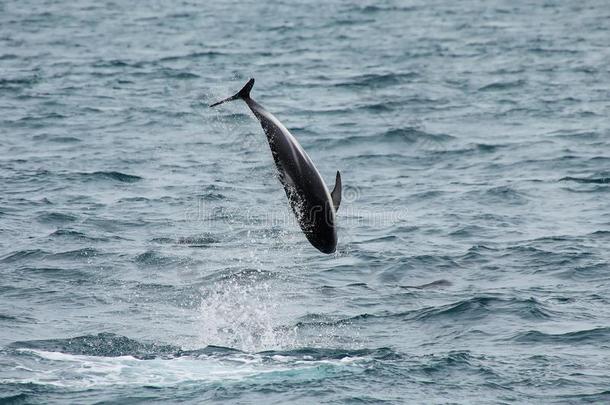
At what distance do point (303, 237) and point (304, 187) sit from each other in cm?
1072

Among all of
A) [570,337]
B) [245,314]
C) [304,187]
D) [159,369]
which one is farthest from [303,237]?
[304,187]

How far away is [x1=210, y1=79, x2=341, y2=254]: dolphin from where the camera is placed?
15211 millimetres

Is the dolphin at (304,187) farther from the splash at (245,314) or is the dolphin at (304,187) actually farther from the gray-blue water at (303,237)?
the splash at (245,314)

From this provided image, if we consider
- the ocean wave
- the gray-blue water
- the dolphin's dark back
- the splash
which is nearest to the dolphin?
the dolphin's dark back

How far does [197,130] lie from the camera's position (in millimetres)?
35062

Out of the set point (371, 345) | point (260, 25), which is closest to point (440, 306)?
point (371, 345)

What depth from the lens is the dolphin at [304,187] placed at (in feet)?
49.9

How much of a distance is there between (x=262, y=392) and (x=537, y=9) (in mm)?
56765

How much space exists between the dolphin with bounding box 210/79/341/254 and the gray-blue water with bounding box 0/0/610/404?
2.34m

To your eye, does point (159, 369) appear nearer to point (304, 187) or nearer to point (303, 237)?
point (304, 187)

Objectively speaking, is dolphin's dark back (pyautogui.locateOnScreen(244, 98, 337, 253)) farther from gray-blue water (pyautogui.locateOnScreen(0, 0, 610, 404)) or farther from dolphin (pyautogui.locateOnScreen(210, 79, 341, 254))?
gray-blue water (pyautogui.locateOnScreen(0, 0, 610, 404))

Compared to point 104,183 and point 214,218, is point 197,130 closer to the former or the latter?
point 104,183

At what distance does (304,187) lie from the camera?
49.9 ft

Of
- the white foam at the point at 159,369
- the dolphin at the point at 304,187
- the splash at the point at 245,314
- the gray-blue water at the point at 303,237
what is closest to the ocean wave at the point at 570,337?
the gray-blue water at the point at 303,237
